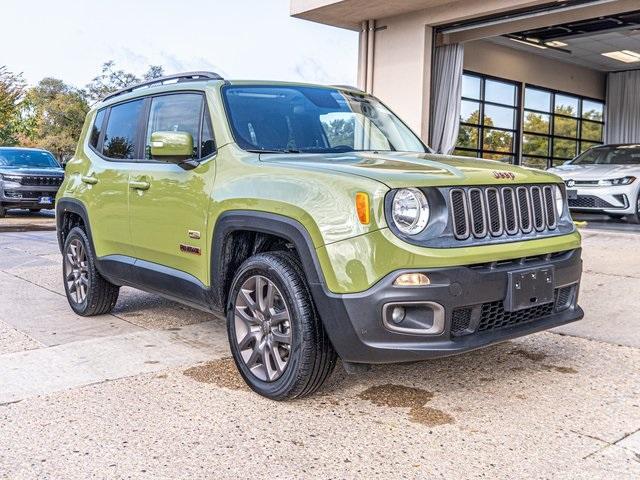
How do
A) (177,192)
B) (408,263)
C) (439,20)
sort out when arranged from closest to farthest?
(408,263), (177,192), (439,20)

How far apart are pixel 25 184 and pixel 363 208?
1517cm

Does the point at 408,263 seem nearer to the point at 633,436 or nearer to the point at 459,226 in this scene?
the point at 459,226

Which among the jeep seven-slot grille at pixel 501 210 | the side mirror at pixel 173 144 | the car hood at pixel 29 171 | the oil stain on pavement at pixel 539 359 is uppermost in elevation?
the side mirror at pixel 173 144

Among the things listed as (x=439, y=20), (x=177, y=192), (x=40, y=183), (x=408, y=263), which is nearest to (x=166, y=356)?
(x=177, y=192)

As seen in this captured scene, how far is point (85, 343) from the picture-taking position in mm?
4887

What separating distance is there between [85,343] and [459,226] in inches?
113

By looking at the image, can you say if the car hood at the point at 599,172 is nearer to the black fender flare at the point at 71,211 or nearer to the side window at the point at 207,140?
the black fender flare at the point at 71,211

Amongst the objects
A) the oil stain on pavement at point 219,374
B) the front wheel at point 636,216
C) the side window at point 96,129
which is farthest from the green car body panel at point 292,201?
the front wheel at point 636,216

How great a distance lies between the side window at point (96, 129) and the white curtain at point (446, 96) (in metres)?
10.6

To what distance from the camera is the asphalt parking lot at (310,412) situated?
295 cm

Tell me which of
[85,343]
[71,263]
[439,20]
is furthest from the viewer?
[439,20]

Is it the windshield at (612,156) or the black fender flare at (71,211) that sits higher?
the windshield at (612,156)

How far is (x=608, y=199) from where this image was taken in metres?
11.6

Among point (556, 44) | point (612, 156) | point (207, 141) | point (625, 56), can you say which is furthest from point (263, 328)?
point (625, 56)
